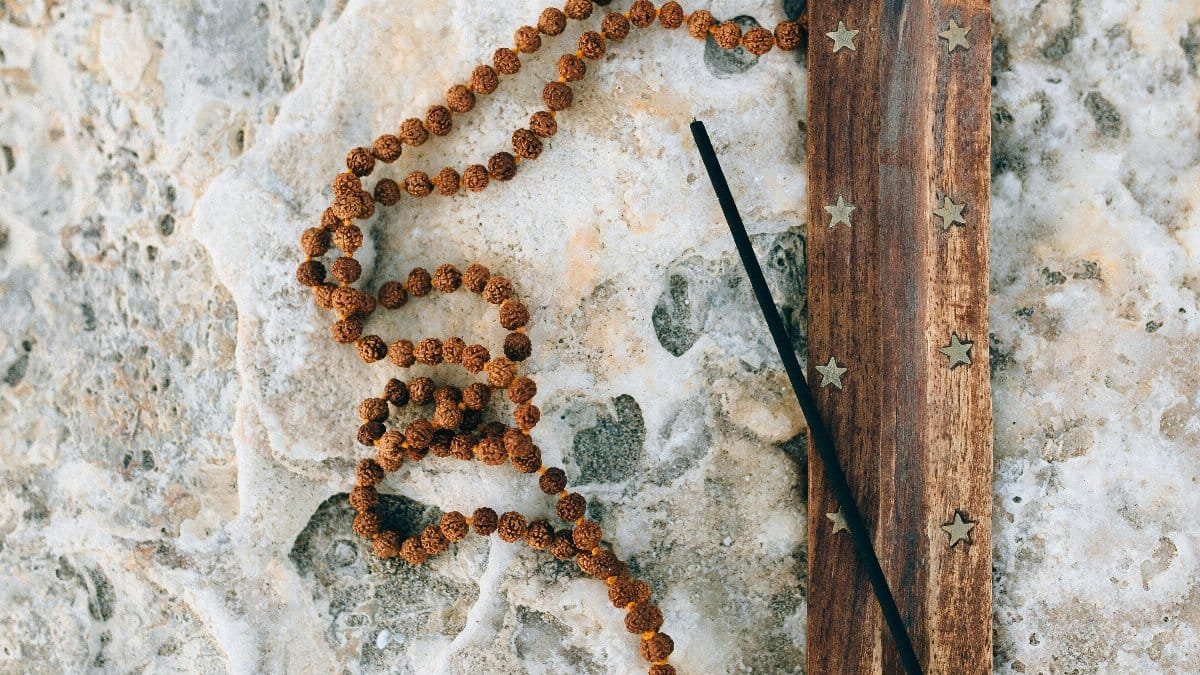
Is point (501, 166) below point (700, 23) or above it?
below

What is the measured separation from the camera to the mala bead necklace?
1109mm

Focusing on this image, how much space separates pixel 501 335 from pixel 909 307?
1.63 feet

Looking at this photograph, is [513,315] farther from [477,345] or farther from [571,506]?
[571,506]

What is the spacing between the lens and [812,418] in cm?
107

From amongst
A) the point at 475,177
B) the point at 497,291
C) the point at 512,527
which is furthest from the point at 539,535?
the point at 475,177

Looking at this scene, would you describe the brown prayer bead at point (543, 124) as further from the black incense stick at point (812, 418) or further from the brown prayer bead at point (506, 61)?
the black incense stick at point (812, 418)

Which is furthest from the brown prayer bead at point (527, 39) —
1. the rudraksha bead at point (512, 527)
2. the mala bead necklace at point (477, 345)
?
the rudraksha bead at point (512, 527)

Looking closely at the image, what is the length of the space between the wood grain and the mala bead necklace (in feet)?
0.42

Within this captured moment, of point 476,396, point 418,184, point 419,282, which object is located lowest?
point 476,396

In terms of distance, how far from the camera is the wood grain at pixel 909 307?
3.57ft

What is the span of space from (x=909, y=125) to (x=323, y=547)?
0.88 meters

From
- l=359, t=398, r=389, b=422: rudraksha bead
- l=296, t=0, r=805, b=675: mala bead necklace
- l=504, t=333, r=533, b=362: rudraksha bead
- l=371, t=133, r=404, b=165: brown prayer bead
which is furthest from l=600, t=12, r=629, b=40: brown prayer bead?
l=359, t=398, r=389, b=422: rudraksha bead

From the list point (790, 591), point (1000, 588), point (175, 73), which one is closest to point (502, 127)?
point (175, 73)

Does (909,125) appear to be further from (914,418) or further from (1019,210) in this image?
(914,418)
